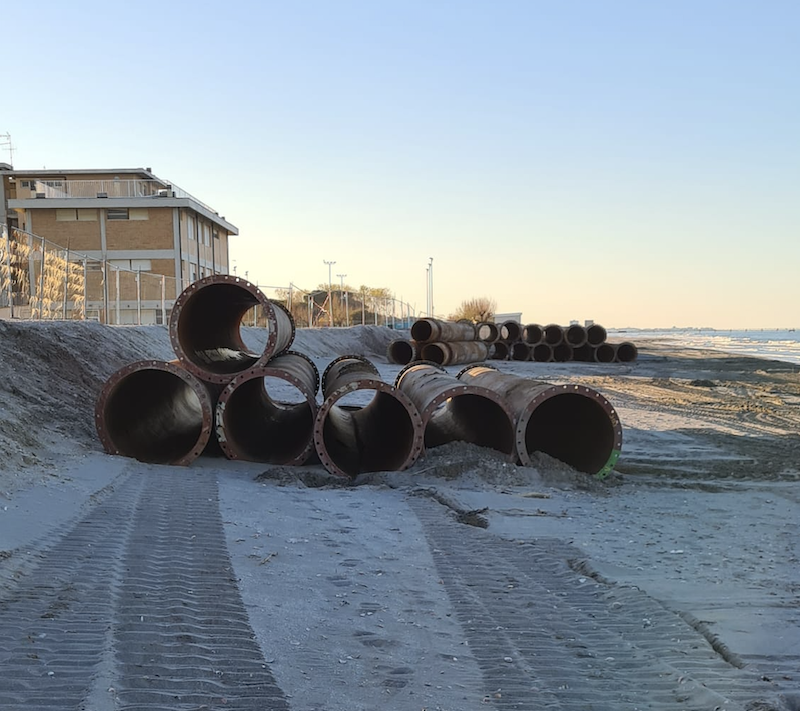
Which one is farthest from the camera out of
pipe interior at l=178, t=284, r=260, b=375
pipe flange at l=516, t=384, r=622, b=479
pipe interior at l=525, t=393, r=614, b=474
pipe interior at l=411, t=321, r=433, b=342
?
pipe interior at l=411, t=321, r=433, b=342

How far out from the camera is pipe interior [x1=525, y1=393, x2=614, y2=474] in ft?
28.8

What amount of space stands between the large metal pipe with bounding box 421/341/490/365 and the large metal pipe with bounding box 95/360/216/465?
16.7m

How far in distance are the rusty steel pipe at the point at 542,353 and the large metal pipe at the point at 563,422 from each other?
23.9 meters

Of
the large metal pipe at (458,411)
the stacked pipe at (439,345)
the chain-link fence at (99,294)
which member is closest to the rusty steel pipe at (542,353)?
the stacked pipe at (439,345)

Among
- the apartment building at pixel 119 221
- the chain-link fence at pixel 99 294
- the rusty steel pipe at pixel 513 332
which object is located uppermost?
the apartment building at pixel 119 221

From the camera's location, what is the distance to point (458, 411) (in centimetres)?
1142

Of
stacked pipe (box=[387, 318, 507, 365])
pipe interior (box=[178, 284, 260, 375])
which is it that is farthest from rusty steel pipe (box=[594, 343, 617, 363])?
pipe interior (box=[178, 284, 260, 375])

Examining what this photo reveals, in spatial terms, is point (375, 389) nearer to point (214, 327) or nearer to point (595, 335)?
point (214, 327)

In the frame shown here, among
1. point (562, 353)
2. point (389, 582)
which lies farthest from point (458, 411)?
point (562, 353)

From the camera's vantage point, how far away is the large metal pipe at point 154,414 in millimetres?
8320

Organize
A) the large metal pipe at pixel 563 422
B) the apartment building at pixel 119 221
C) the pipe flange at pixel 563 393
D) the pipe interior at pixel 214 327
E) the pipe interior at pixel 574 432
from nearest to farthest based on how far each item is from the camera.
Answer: the pipe flange at pixel 563 393 < the large metal pipe at pixel 563 422 < the pipe interior at pixel 574 432 < the pipe interior at pixel 214 327 < the apartment building at pixel 119 221

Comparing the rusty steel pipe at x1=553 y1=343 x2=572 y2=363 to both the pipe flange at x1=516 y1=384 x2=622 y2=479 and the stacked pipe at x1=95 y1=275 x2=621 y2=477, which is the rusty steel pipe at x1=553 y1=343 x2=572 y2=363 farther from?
the pipe flange at x1=516 y1=384 x2=622 y2=479

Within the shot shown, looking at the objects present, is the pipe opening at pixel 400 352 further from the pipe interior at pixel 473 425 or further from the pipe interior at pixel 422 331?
the pipe interior at pixel 473 425

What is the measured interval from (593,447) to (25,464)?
21.0ft
